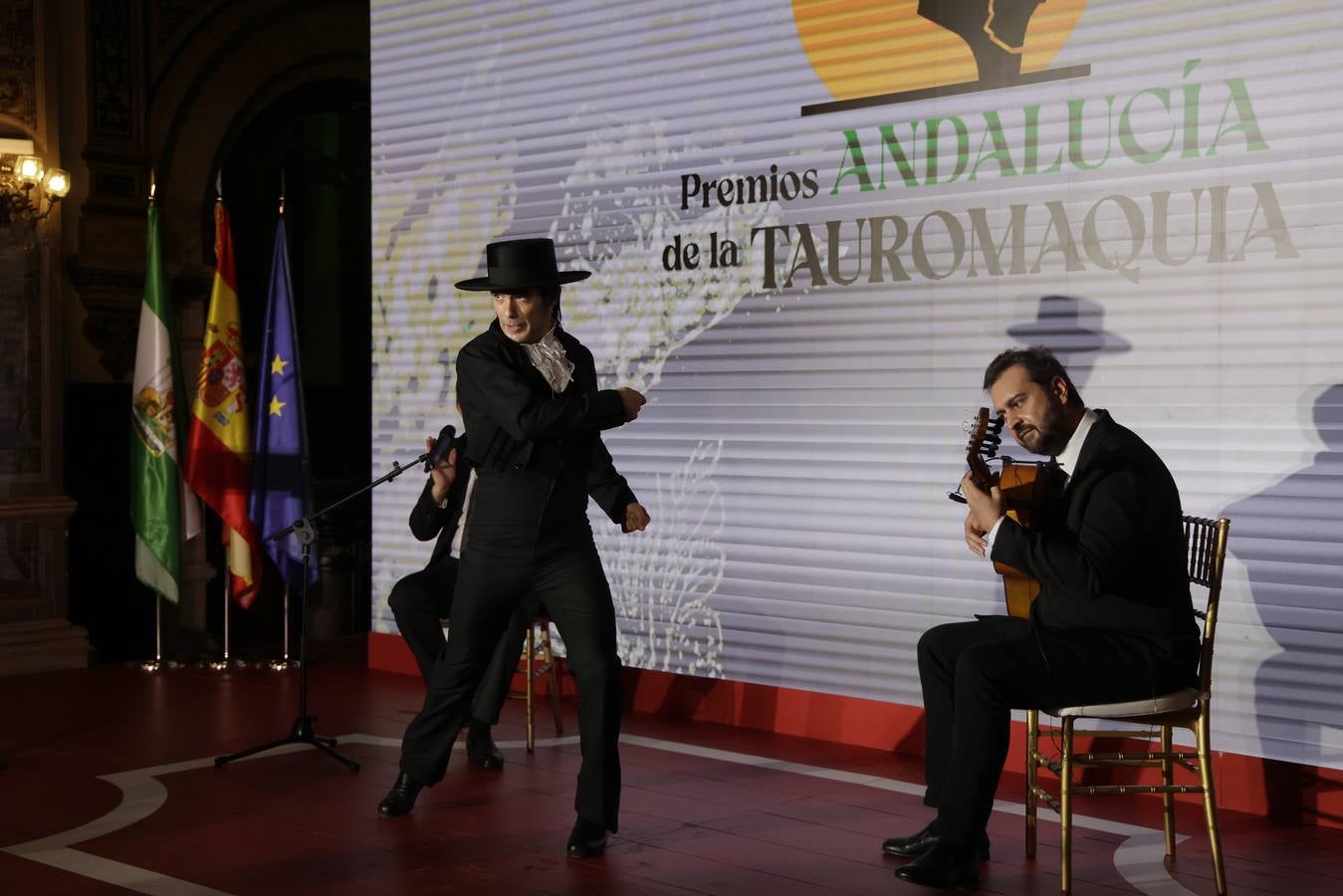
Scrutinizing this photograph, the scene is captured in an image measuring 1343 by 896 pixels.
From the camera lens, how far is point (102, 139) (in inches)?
286

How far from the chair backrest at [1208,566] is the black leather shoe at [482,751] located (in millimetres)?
2203

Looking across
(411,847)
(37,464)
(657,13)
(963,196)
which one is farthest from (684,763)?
(37,464)

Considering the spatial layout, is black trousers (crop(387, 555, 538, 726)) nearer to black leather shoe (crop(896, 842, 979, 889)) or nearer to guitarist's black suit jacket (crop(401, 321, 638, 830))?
guitarist's black suit jacket (crop(401, 321, 638, 830))

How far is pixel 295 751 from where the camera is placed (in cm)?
511

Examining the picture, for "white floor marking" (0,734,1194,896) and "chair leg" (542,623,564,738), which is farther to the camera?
"chair leg" (542,623,564,738)

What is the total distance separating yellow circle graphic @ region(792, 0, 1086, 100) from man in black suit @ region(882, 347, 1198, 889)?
5.03 feet

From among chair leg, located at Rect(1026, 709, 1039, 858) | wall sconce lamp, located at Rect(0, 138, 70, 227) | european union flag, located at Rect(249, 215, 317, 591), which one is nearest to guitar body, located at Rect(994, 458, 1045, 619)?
chair leg, located at Rect(1026, 709, 1039, 858)

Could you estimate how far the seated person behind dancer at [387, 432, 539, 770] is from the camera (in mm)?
4875

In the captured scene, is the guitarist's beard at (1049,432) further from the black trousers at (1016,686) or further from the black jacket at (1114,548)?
the black trousers at (1016,686)

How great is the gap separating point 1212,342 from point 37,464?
202 inches

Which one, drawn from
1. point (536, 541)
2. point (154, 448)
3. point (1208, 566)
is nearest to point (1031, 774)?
point (1208, 566)

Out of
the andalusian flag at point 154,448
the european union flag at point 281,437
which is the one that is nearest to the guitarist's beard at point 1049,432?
the european union flag at point 281,437

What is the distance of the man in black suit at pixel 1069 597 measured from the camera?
3418 millimetres

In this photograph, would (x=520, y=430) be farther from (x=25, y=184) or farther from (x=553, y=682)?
(x=25, y=184)
